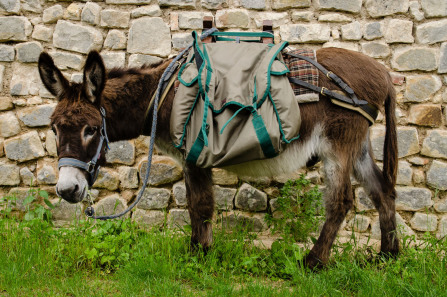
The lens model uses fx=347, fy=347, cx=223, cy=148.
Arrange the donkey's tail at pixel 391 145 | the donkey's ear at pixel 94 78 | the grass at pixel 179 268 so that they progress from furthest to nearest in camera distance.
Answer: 1. the donkey's tail at pixel 391 145
2. the donkey's ear at pixel 94 78
3. the grass at pixel 179 268

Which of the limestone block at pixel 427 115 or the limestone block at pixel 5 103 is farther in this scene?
the limestone block at pixel 5 103

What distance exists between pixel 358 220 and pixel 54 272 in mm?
2813

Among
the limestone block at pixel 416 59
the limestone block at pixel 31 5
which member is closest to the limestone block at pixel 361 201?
the limestone block at pixel 416 59

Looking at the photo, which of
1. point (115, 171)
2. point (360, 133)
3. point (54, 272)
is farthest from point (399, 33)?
point (54, 272)

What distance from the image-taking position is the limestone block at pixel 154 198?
142 inches

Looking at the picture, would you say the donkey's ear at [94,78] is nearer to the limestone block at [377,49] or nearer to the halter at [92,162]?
the halter at [92,162]

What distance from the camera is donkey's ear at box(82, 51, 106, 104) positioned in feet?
7.57

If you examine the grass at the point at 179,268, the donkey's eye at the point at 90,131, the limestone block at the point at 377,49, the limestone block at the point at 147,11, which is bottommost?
the grass at the point at 179,268

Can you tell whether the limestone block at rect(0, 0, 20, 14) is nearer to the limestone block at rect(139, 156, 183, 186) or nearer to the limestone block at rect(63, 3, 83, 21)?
the limestone block at rect(63, 3, 83, 21)

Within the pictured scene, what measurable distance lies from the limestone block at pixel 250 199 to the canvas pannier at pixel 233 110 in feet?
4.18

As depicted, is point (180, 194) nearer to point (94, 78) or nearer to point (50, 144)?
point (50, 144)

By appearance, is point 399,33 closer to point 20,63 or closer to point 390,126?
point 390,126

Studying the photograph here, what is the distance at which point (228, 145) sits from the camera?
2.33 m

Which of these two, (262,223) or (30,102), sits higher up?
(30,102)
